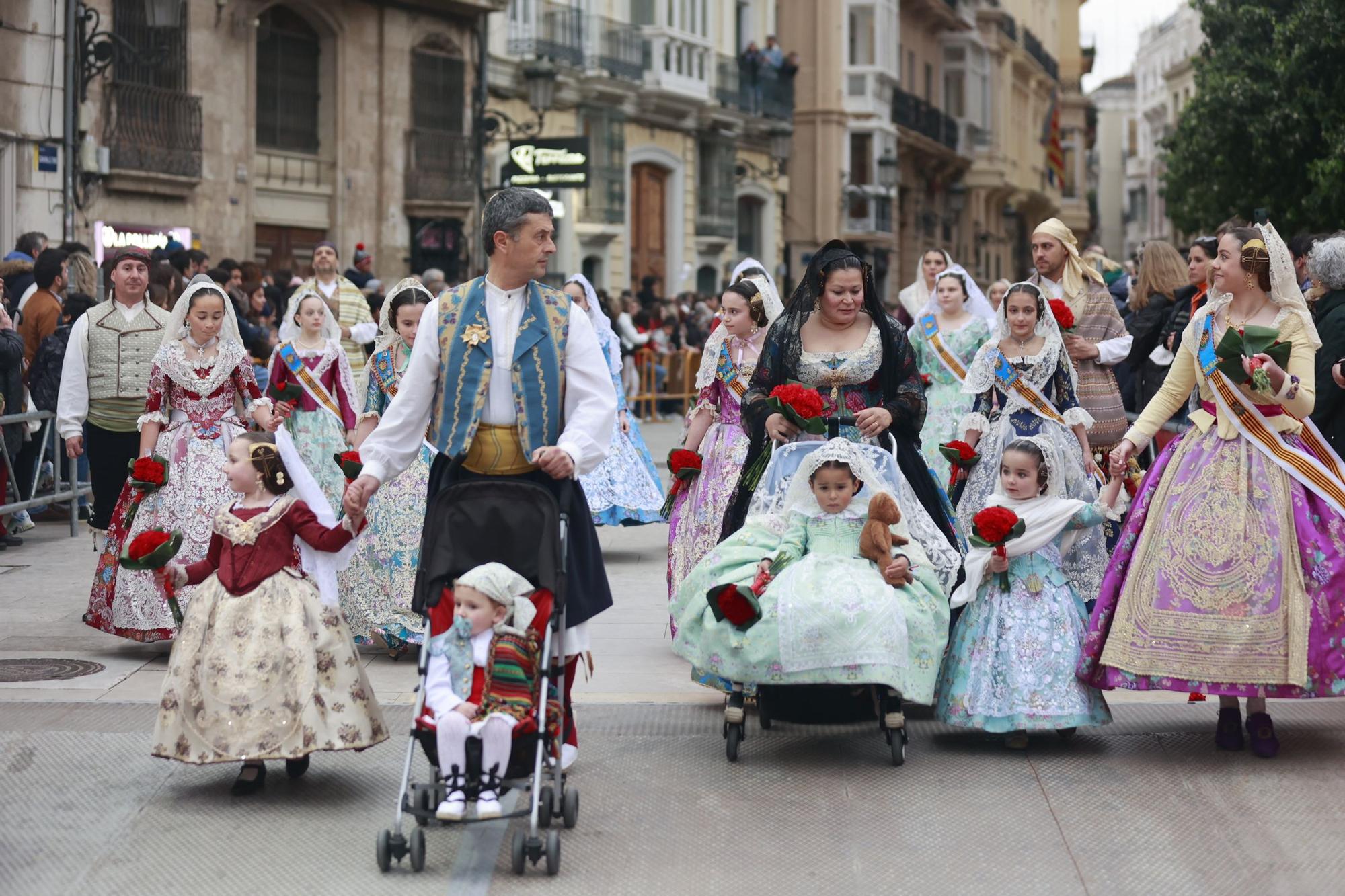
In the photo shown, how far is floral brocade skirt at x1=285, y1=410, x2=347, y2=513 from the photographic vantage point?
10047mm

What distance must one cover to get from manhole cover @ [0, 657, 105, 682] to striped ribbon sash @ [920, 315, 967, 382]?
18.2 feet

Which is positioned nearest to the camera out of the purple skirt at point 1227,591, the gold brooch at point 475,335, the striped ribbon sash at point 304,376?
the gold brooch at point 475,335

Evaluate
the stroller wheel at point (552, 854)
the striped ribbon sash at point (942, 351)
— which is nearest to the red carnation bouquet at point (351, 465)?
the stroller wheel at point (552, 854)

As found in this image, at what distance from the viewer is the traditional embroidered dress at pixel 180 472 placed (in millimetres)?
9008

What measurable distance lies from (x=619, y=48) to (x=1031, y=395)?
25035mm

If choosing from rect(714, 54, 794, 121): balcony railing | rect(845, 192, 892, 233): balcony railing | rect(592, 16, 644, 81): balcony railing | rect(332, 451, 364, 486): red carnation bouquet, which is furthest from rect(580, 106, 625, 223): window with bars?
rect(332, 451, 364, 486): red carnation bouquet

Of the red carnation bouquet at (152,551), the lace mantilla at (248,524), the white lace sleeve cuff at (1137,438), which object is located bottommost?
the red carnation bouquet at (152,551)

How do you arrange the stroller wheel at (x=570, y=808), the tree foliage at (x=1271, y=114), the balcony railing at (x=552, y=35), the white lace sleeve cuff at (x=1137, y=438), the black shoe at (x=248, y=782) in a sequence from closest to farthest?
the stroller wheel at (x=570, y=808), the black shoe at (x=248, y=782), the white lace sleeve cuff at (x=1137, y=438), the tree foliage at (x=1271, y=114), the balcony railing at (x=552, y=35)

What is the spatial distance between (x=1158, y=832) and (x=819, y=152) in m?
39.6

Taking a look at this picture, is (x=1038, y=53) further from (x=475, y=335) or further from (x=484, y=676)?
(x=484, y=676)

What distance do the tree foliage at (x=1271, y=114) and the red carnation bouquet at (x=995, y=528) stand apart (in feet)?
59.3

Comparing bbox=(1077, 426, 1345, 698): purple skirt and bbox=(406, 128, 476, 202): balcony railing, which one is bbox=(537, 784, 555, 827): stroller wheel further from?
bbox=(406, 128, 476, 202): balcony railing

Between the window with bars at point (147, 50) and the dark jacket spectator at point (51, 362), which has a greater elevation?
the window with bars at point (147, 50)

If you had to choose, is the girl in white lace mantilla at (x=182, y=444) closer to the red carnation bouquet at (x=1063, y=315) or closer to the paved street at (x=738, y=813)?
the paved street at (x=738, y=813)
